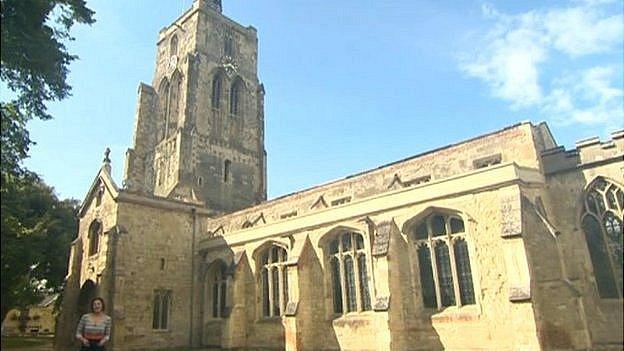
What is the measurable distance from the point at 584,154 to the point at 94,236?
23.2 m

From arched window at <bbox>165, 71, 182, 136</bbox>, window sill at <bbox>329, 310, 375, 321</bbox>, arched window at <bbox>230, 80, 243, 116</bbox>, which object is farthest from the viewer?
arched window at <bbox>230, 80, 243, 116</bbox>

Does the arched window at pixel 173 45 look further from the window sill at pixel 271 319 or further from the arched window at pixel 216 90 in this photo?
the window sill at pixel 271 319

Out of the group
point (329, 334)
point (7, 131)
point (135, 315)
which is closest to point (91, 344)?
point (7, 131)

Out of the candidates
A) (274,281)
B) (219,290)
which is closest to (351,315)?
(274,281)

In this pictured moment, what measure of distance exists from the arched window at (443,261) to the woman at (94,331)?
1134cm

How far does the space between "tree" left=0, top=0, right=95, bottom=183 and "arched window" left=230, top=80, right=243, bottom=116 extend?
917 inches

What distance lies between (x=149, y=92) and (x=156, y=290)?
20.7 m

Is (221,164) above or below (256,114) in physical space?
below

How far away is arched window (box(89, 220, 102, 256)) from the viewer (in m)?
23.1

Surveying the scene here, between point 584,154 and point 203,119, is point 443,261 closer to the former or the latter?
point 584,154

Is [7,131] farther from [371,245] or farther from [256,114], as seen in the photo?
[256,114]

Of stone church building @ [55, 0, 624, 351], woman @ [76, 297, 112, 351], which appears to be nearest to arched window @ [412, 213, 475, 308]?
stone church building @ [55, 0, 624, 351]

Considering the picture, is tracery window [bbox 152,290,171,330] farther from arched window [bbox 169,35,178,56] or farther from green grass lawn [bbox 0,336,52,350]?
arched window [bbox 169,35,178,56]

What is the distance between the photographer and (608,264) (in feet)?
47.6
